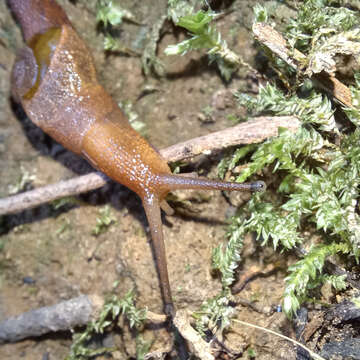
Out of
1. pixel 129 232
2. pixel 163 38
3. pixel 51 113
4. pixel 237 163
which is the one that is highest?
pixel 163 38

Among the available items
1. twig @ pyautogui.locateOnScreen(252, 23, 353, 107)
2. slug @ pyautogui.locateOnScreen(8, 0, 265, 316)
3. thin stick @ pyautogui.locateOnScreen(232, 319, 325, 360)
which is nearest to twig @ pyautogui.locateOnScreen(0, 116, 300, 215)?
slug @ pyautogui.locateOnScreen(8, 0, 265, 316)

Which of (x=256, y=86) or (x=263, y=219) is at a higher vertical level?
(x=256, y=86)

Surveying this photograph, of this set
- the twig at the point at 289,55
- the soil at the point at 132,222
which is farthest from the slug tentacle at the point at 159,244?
the twig at the point at 289,55

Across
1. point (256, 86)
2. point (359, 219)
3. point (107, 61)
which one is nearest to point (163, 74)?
point (107, 61)

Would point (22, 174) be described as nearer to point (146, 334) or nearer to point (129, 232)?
point (129, 232)

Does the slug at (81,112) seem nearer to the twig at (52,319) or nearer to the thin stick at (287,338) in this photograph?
the thin stick at (287,338)

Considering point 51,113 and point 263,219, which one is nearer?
point 263,219
